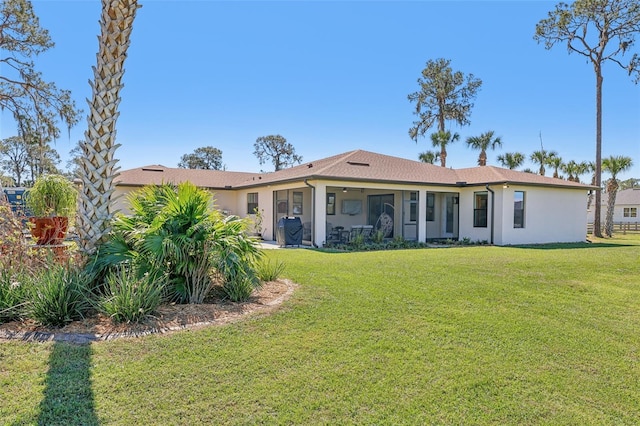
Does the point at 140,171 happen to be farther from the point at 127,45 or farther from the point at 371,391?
the point at 371,391

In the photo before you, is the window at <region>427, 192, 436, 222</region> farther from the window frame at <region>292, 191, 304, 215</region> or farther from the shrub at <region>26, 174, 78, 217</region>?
the shrub at <region>26, 174, 78, 217</region>

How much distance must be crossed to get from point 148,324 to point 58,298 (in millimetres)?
1077

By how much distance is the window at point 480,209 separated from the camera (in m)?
17.7

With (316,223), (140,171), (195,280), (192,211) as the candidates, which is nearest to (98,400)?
(195,280)

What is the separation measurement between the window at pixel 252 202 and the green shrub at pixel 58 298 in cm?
1617

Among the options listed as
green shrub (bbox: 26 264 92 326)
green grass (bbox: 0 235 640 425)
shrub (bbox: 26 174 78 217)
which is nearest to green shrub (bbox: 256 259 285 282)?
green grass (bbox: 0 235 640 425)

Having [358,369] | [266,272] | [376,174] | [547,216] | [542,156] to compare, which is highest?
[542,156]

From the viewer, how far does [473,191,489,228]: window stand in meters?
17.7

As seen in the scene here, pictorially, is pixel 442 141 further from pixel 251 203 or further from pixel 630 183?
pixel 630 183

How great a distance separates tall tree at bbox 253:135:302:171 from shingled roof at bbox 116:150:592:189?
99.2ft

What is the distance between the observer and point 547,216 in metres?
18.3

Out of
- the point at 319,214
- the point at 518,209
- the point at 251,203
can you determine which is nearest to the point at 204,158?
the point at 251,203

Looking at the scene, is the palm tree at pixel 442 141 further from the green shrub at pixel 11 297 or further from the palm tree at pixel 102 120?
the green shrub at pixel 11 297

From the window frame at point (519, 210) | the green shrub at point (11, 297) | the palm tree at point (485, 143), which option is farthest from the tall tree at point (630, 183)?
the green shrub at point (11, 297)
